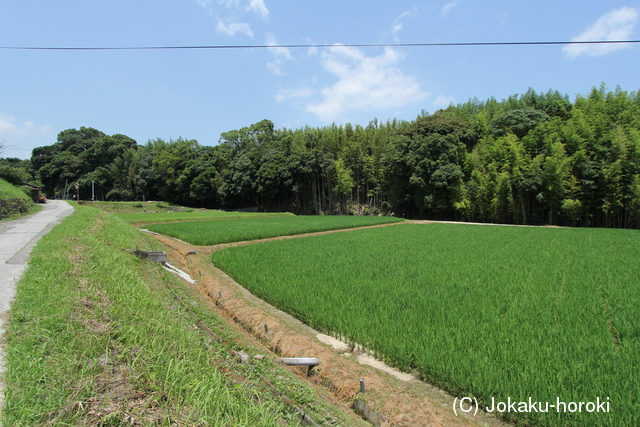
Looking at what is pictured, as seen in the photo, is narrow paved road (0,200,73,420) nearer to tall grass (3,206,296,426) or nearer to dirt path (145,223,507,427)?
tall grass (3,206,296,426)

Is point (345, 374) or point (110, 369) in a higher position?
point (110, 369)

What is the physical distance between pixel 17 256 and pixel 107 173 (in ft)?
202

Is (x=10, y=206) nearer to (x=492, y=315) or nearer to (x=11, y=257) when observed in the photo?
(x=11, y=257)

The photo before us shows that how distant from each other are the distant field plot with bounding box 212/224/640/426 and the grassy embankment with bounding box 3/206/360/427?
59.1 inches

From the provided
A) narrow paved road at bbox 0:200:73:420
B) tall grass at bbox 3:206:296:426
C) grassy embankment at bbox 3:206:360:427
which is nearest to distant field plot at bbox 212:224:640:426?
grassy embankment at bbox 3:206:360:427

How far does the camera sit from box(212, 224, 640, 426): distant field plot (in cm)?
312

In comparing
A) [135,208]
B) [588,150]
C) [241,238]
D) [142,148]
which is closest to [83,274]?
[241,238]

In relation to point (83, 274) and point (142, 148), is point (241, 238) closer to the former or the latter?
point (83, 274)

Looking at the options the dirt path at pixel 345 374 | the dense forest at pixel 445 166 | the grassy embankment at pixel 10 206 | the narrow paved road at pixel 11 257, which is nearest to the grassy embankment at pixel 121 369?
the narrow paved road at pixel 11 257

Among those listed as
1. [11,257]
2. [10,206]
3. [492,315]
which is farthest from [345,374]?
[10,206]

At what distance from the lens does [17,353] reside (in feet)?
8.50

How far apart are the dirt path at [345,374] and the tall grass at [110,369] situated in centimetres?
108

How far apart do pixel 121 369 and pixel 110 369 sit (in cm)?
9

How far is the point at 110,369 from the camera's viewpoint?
8.16 feet
